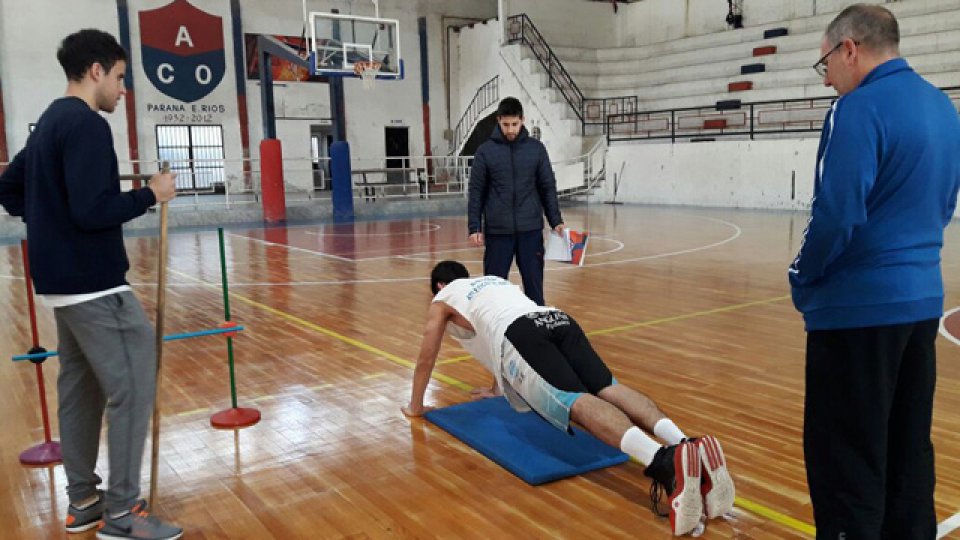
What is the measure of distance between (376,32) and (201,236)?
7.74 m

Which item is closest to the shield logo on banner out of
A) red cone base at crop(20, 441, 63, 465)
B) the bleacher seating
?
the bleacher seating

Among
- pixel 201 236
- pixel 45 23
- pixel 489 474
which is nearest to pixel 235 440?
pixel 489 474

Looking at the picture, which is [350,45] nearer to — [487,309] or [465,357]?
[465,357]

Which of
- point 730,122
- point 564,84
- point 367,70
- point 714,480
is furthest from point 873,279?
point 564,84

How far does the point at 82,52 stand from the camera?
2676 millimetres

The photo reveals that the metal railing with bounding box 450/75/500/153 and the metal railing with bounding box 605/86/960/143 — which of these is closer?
the metal railing with bounding box 605/86/960/143

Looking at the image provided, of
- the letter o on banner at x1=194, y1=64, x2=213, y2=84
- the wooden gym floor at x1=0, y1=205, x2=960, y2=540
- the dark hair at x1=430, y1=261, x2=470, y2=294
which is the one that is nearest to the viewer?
the wooden gym floor at x1=0, y1=205, x2=960, y2=540

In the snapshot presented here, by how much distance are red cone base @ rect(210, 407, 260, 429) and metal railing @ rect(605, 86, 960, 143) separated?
17232mm

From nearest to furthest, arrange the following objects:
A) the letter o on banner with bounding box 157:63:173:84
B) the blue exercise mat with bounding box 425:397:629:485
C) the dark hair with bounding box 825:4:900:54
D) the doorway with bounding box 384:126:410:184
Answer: the dark hair with bounding box 825:4:900:54 < the blue exercise mat with bounding box 425:397:629:485 < the letter o on banner with bounding box 157:63:173:84 < the doorway with bounding box 384:126:410:184

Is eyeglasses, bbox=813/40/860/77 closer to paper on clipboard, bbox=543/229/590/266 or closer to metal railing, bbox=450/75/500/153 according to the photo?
paper on clipboard, bbox=543/229/590/266

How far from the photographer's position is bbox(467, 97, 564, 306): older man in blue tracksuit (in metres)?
5.38

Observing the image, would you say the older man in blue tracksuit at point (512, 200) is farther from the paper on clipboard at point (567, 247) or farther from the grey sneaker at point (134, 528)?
the grey sneaker at point (134, 528)

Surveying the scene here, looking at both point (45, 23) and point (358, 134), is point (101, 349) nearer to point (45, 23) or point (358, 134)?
point (45, 23)

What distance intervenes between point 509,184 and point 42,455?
325cm
